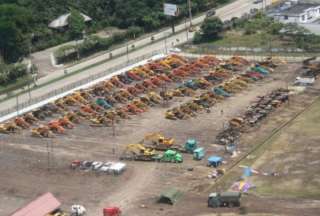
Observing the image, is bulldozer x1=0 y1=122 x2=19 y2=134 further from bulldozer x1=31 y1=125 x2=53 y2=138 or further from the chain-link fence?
the chain-link fence

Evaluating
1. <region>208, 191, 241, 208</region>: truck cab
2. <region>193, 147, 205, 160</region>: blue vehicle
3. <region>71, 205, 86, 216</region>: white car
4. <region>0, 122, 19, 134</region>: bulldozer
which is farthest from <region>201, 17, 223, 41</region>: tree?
<region>71, 205, 86, 216</region>: white car

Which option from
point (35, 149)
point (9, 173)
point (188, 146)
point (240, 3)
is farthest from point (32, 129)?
point (240, 3)

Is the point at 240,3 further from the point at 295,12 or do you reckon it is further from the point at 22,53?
the point at 22,53

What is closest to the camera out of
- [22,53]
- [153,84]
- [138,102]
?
[138,102]

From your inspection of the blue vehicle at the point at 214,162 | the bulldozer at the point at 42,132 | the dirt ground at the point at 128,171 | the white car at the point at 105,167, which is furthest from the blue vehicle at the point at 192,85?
the white car at the point at 105,167

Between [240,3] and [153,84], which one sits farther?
[240,3]
